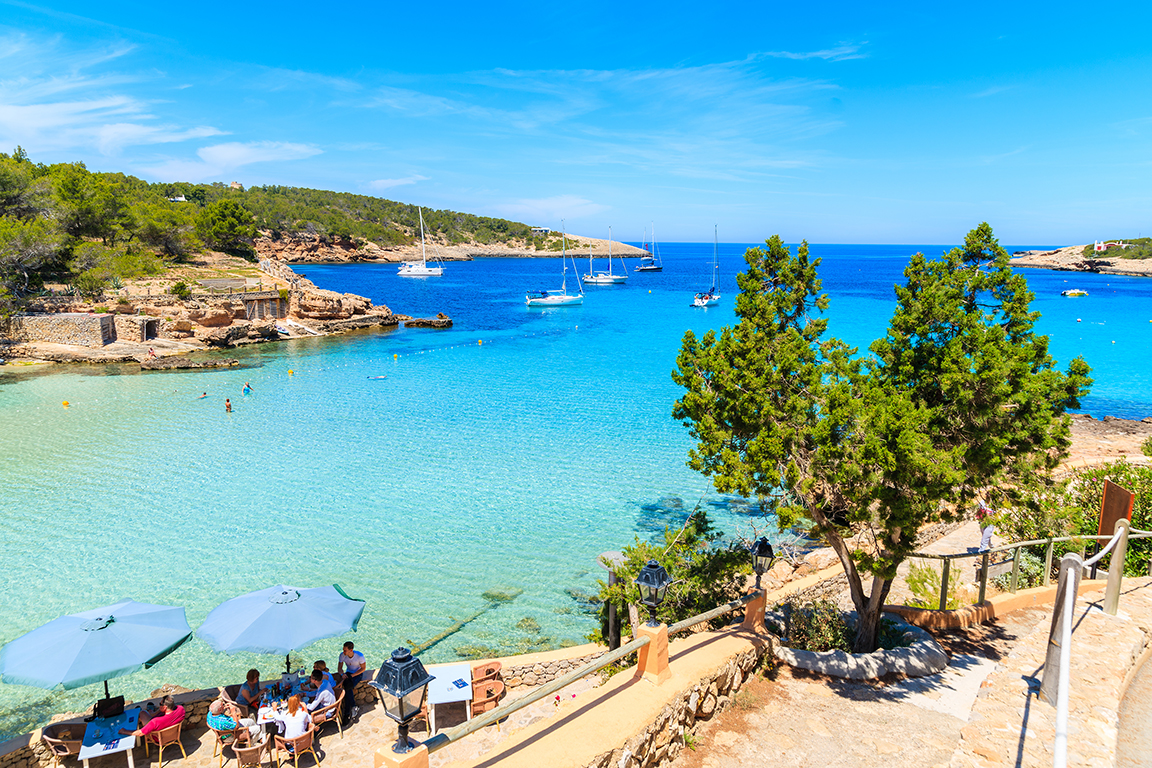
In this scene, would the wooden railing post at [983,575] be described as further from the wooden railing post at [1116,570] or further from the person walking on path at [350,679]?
the person walking on path at [350,679]

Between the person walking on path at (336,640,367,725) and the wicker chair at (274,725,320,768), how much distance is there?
2.74 feet

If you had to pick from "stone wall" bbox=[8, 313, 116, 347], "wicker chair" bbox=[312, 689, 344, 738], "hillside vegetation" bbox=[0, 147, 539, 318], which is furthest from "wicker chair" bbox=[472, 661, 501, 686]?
"hillside vegetation" bbox=[0, 147, 539, 318]

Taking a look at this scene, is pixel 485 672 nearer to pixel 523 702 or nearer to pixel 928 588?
pixel 523 702

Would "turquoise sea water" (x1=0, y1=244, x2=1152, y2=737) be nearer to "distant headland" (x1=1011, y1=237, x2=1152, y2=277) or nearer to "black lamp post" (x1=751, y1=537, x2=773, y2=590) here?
"black lamp post" (x1=751, y1=537, x2=773, y2=590)

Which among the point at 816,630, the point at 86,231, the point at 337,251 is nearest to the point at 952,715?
the point at 816,630

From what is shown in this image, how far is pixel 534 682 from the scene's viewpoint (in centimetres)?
952

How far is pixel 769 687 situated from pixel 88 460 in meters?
22.9

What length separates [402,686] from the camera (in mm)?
4887

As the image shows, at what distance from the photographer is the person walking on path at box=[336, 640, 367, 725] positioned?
8477mm

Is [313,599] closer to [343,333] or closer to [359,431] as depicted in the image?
[359,431]

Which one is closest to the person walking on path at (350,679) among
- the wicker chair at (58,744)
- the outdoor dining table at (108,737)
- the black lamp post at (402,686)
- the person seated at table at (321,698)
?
the person seated at table at (321,698)

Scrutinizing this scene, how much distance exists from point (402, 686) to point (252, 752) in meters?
3.95

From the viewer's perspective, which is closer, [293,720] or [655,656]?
[655,656]

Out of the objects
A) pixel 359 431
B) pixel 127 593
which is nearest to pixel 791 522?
pixel 127 593
